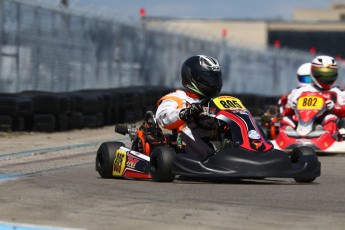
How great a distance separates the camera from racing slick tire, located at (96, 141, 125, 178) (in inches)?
438

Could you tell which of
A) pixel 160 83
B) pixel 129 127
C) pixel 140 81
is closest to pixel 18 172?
pixel 129 127

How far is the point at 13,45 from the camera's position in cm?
2047

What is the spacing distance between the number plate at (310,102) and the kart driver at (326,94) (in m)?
0.12

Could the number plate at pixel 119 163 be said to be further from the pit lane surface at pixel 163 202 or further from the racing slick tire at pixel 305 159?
the racing slick tire at pixel 305 159

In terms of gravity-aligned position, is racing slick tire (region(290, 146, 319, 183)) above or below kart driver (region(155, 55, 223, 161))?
below

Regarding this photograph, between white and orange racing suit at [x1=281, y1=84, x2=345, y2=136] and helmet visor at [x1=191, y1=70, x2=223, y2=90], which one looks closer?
helmet visor at [x1=191, y1=70, x2=223, y2=90]

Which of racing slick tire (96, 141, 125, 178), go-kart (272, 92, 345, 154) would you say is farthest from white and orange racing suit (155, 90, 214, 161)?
go-kart (272, 92, 345, 154)

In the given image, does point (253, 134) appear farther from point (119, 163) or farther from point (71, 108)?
point (71, 108)

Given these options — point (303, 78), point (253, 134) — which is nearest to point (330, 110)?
point (303, 78)

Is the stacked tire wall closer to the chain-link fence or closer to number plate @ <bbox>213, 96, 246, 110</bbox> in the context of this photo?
the chain-link fence

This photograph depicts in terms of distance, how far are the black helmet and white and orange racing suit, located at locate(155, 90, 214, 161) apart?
0.11 meters

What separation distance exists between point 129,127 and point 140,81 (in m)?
18.1

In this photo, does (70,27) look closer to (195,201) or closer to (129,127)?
(129,127)

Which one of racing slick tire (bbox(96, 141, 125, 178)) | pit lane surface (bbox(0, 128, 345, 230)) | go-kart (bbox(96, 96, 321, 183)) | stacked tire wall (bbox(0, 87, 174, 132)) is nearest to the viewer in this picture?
pit lane surface (bbox(0, 128, 345, 230))
